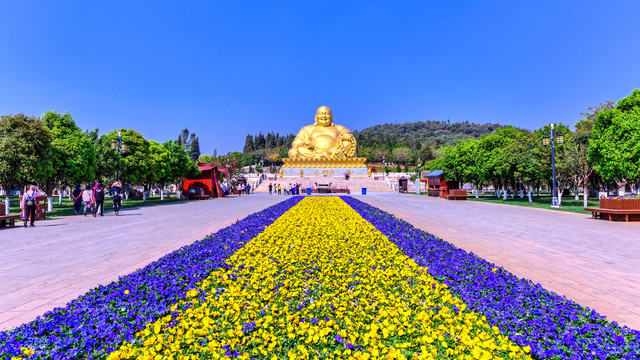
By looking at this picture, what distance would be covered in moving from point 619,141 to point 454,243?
12324mm

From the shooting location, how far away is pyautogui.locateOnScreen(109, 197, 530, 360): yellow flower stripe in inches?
118

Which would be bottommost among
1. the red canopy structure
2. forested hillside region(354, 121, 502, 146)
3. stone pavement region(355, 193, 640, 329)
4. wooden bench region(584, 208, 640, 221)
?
stone pavement region(355, 193, 640, 329)

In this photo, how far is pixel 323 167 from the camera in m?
60.8

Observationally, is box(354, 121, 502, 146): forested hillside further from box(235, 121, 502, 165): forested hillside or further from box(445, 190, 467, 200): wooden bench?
box(445, 190, 467, 200): wooden bench

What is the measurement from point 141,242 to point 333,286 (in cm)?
612

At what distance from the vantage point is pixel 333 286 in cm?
488

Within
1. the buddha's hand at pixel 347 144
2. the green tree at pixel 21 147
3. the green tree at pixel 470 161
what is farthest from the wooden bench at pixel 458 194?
the buddha's hand at pixel 347 144

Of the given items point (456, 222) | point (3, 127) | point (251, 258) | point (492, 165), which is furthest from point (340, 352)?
point (492, 165)

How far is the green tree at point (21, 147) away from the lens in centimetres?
1497

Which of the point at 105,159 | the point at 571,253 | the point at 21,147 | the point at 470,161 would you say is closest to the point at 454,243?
the point at 571,253

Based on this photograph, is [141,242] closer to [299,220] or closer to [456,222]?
[299,220]

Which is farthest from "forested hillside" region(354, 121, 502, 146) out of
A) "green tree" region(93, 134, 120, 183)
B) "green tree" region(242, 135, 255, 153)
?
"green tree" region(93, 134, 120, 183)

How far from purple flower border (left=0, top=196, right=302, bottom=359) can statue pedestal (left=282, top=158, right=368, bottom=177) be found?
53184mm

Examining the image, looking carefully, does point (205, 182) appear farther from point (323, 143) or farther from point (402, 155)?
point (402, 155)
